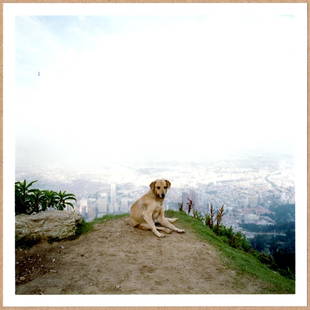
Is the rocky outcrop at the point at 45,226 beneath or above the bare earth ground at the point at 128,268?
above

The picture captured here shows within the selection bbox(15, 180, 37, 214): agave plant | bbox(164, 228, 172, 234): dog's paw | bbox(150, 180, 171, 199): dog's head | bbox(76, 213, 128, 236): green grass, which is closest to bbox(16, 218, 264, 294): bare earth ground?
bbox(164, 228, 172, 234): dog's paw

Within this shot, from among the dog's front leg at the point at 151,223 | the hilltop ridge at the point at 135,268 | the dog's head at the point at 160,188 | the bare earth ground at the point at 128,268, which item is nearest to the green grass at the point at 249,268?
the hilltop ridge at the point at 135,268

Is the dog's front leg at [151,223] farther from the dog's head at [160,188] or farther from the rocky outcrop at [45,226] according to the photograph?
the rocky outcrop at [45,226]

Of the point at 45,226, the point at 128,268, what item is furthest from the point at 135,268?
the point at 45,226

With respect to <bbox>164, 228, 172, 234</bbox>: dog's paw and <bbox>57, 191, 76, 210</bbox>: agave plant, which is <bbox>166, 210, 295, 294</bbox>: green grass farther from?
<bbox>57, 191, 76, 210</bbox>: agave plant

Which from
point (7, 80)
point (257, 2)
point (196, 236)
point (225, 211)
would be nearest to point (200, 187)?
point (225, 211)

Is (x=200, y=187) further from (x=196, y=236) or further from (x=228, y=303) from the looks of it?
(x=228, y=303)
